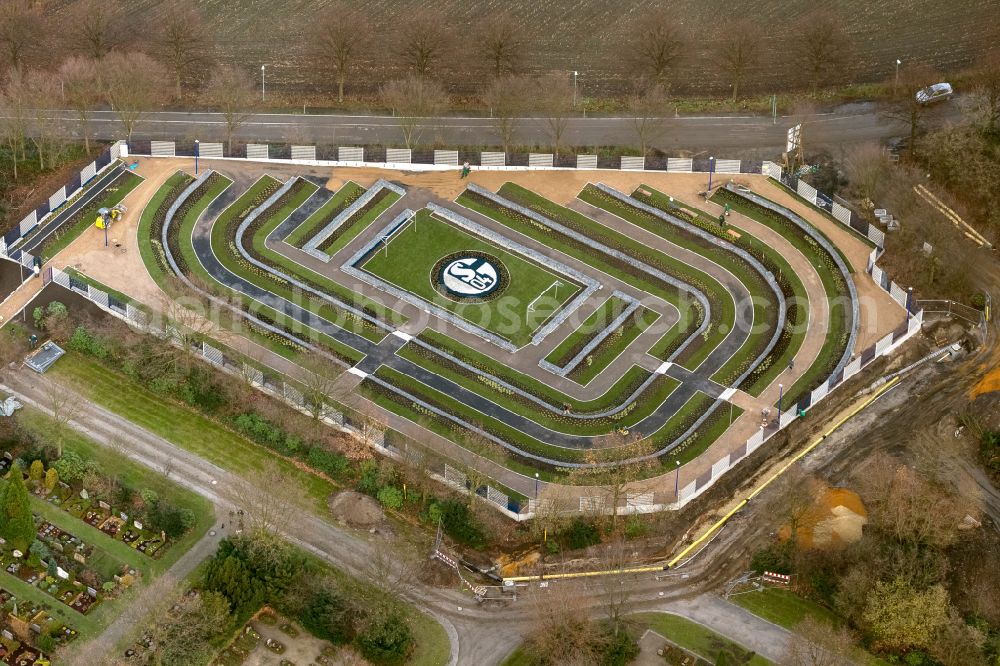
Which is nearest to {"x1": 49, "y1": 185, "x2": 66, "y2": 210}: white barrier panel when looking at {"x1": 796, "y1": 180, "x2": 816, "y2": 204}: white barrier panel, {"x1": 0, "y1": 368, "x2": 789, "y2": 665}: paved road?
{"x1": 0, "y1": 368, "x2": 789, "y2": 665}: paved road

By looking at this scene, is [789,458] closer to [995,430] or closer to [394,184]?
[995,430]

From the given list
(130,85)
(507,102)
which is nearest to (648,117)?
(507,102)

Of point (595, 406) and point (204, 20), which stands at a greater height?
point (204, 20)

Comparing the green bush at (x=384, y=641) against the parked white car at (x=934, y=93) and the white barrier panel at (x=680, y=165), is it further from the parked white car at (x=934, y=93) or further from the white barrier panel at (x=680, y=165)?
the parked white car at (x=934, y=93)

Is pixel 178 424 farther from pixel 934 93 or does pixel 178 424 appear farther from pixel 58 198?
pixel 934 93

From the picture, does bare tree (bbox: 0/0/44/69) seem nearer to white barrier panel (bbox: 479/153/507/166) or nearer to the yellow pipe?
white barrier panel (bbox: 479/153/507/166)

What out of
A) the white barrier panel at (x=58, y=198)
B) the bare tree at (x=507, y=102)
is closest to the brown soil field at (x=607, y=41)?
the bare tree at (x=507, y=102)

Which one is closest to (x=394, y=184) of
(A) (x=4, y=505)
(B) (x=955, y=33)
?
(A) (x=4, y=505)
